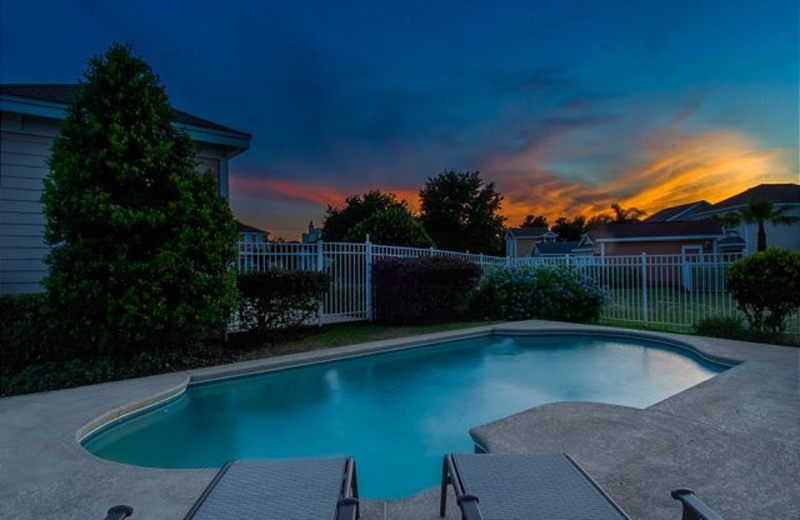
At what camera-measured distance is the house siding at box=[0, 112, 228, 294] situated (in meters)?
6.73

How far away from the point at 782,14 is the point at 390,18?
7850 millimetres

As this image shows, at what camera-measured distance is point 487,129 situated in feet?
43.0

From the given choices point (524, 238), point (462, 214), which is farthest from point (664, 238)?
point (524, 238)

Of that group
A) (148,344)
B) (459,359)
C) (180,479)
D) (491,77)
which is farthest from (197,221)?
(491,77)

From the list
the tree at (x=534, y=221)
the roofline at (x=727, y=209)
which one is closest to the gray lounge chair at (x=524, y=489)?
the roofline at (x=727, y=209)

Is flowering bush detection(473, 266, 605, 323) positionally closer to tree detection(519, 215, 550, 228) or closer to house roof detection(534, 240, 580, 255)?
house roof detection(534, 240, 580, 255)

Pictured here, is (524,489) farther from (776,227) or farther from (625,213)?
(625,213)

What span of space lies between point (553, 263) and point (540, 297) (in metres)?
1.59

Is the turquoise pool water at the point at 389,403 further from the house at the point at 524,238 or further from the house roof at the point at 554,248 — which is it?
the house at the point at 524,238

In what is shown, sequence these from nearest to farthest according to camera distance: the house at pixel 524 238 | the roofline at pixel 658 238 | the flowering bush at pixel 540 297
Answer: the flowering bush at pixel 540 297 < the roofline at pixel 658 238 < the house at pixel 524 238

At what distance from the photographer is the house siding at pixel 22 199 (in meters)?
6.73

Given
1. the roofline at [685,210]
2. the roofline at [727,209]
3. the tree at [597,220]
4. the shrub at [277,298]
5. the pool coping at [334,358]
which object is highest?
the tree at [597,220]

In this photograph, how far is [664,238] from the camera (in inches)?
982

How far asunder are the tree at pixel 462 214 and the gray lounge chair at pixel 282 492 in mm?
32054
